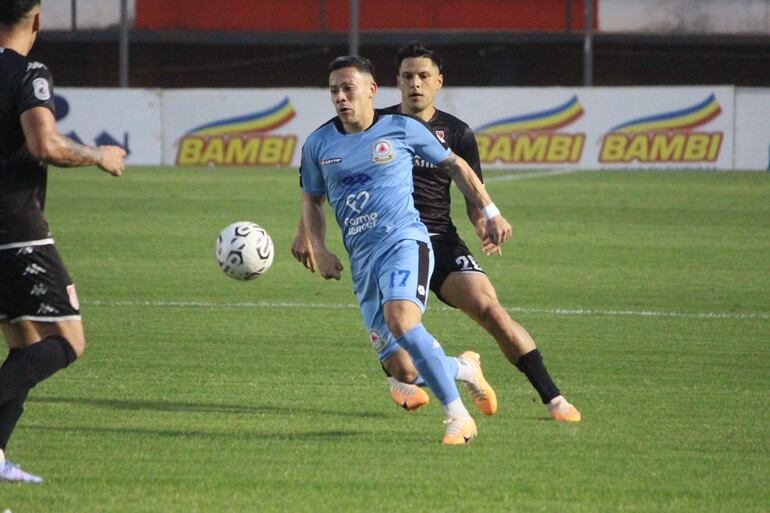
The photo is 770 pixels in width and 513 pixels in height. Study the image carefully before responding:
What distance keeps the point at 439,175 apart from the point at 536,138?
21.1m

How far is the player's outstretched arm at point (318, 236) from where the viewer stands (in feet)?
23.5

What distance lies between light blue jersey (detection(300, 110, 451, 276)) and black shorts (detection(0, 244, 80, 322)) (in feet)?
5.62

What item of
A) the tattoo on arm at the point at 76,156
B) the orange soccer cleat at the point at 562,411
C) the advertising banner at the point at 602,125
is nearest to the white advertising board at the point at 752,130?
the advertising banner at the point at 602,125

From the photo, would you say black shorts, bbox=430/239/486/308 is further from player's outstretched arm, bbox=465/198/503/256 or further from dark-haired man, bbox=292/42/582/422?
player's outstretched arm, bbox=465/198/503/256

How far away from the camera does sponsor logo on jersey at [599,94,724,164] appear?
28609 mm

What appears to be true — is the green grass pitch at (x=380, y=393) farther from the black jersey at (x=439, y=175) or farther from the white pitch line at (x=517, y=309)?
the black jersey at (x=439, y=175)

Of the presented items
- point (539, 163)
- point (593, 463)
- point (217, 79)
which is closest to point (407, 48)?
point (593, 463)

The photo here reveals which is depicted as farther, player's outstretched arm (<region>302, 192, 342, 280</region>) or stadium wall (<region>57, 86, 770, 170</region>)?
stadium wall (<region>57, 86, 770, 170</region>)

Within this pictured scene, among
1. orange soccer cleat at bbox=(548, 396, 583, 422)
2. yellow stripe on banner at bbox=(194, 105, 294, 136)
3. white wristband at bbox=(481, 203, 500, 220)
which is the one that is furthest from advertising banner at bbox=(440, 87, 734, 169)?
white wristband at bbox=(481, 203, 500, 220)

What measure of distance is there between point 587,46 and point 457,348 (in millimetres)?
24092

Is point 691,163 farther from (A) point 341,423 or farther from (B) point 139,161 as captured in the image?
(A) point 341,423

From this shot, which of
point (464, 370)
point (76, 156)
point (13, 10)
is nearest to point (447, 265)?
point (464, 370)

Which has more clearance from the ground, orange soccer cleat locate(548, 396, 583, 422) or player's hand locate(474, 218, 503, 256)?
player's hand locate(474, 218, 503, 256)

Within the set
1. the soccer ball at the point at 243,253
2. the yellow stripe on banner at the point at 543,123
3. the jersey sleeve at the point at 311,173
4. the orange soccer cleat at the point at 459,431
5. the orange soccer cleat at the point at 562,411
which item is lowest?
the yellow stripe on banner at the point at 543,123
